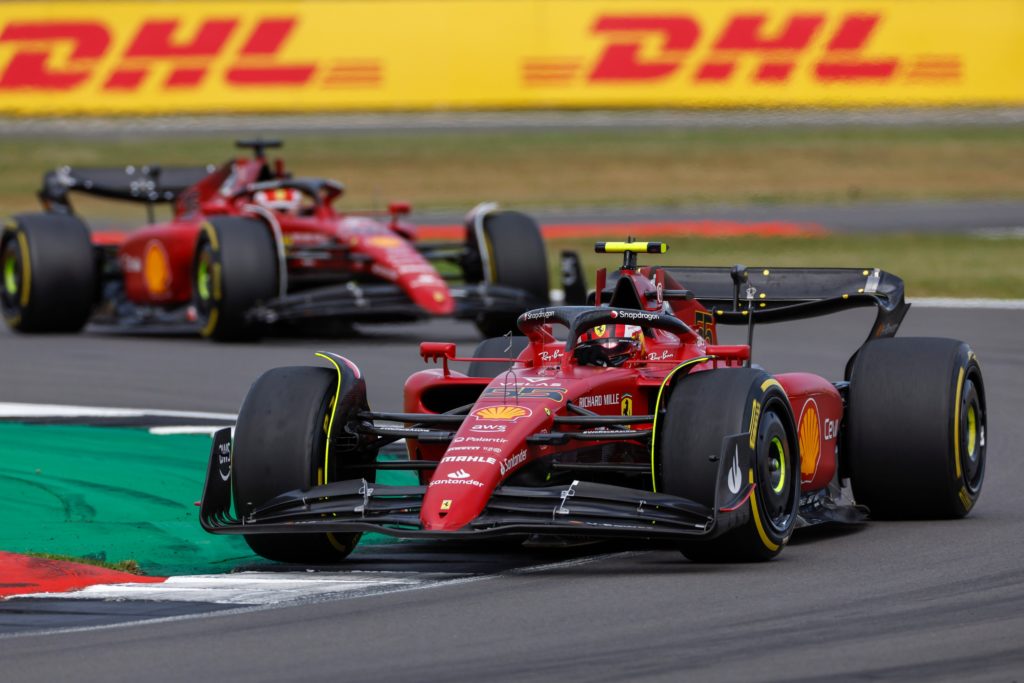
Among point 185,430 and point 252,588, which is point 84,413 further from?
point 252,588

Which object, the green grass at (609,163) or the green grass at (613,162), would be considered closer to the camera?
the green grass at (609,163)

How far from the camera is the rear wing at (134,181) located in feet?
70.7

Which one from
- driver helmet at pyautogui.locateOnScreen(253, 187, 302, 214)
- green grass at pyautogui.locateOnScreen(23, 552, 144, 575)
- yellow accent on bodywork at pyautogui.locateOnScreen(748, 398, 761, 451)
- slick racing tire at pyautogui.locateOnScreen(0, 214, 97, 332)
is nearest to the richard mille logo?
yellow accent on bodywork at pyautogui.locateOnScreen(748, 398, 761, 451)

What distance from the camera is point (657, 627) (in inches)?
301

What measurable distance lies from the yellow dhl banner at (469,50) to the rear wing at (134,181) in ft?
60.6

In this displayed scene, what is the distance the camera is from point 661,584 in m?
8.45

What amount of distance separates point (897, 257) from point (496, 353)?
686 inches

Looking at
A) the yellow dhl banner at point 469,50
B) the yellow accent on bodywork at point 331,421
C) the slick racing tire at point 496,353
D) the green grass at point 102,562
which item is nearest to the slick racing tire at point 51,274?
the slick racing tire at point 496,353

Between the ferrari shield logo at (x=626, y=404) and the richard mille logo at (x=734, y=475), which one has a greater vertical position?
the ferrari shield logo at (x=626, y=404)

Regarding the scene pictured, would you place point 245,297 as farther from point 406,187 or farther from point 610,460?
point 406,187

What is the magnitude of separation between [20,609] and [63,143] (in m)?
33.4

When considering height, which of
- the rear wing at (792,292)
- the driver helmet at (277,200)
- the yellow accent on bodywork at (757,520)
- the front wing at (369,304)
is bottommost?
the yellow accent on bodywork at (757,520)

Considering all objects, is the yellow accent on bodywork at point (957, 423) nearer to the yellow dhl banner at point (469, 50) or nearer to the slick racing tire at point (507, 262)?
the slick racing tire at point (507, 262)

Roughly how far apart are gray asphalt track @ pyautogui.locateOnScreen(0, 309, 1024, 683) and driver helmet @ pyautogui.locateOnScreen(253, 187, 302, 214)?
10.7 metres
